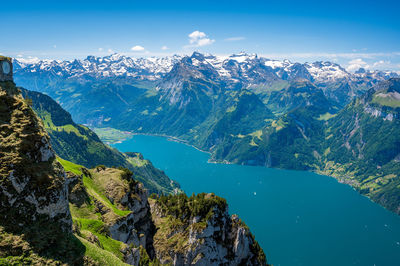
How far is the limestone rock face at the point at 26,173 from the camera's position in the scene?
988 inches

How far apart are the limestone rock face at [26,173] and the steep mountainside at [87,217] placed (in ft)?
0.27

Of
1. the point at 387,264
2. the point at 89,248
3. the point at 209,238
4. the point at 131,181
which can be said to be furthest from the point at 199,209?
the point at 387,264

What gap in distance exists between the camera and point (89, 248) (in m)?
31.8

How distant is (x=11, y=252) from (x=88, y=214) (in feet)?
106

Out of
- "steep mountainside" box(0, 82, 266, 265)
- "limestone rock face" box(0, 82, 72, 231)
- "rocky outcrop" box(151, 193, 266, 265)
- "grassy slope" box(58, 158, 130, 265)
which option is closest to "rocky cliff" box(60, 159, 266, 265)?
"rocky outcrop" box(151, 193, 266, 265)

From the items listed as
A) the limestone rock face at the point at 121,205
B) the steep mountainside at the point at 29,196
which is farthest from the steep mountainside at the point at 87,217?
the limestone rock face at the point at 121,205

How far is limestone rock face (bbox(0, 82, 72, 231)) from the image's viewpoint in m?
25.1

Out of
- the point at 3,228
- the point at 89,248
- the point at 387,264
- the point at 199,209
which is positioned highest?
the point at 3,228

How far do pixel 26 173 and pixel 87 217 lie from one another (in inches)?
1248

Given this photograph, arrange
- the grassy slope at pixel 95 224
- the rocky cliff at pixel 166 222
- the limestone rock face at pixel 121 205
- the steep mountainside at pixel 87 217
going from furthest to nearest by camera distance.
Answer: the rocky cliff at pixel 166 222, the limestone rock face at pixel 121 205, the grassy slope at pixel 95 224, the steep mountainside at pixel 87 217

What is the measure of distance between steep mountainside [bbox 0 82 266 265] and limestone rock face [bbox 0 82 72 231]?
81 mm

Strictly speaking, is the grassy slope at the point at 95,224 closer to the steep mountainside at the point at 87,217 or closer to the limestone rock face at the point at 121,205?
the steep mountainside at the point at 87,217

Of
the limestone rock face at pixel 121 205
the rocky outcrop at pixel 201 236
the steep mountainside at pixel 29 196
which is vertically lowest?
the rocky outcrop at pixel 201 236

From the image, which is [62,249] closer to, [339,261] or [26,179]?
[26,179]
